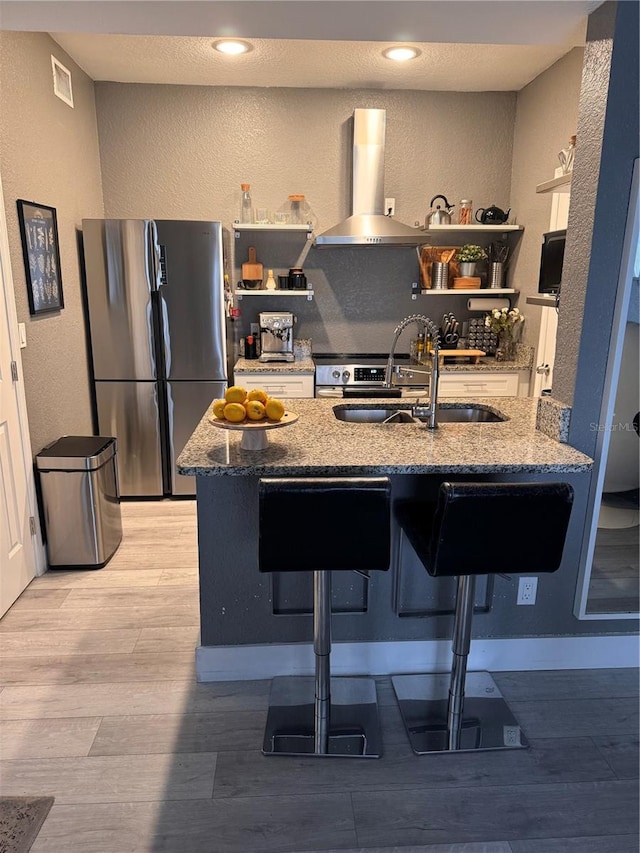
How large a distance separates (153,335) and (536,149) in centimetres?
286

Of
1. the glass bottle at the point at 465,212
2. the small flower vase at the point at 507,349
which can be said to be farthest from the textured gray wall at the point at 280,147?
the small flower vase at the point at 507,349

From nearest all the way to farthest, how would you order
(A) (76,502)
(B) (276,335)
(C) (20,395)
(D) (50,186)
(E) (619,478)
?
1. (E) (619,478)
2. (C) (20,395)
3. (A) (76,502)
4. (D) (50,186)
5. (B) (276,335)

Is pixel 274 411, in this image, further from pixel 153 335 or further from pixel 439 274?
pixel 439 274

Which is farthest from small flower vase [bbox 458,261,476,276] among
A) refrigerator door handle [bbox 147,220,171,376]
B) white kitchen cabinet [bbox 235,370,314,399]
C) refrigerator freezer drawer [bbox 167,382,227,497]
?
refrigerator door handle [bbox 147,220,171,376]

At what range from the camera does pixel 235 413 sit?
6.41ft

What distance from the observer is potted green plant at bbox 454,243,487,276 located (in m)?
4.28

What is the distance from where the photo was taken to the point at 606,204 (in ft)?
6.33

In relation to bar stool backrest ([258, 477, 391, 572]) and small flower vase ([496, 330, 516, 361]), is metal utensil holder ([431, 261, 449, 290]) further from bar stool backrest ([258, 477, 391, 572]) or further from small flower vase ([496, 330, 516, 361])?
bar stool backrest ([258, 477, 391, 572])

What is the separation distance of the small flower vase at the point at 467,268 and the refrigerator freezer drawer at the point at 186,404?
1922mm

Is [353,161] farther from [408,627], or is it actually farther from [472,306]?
[408,627]

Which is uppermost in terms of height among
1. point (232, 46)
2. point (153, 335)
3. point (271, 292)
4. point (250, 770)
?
point (232, 46)

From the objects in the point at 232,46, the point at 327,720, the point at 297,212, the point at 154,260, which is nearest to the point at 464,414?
the point at 327,720

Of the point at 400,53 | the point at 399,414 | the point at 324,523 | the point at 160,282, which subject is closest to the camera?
the point at 324,523

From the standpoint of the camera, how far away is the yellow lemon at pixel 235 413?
1953 millimetres
